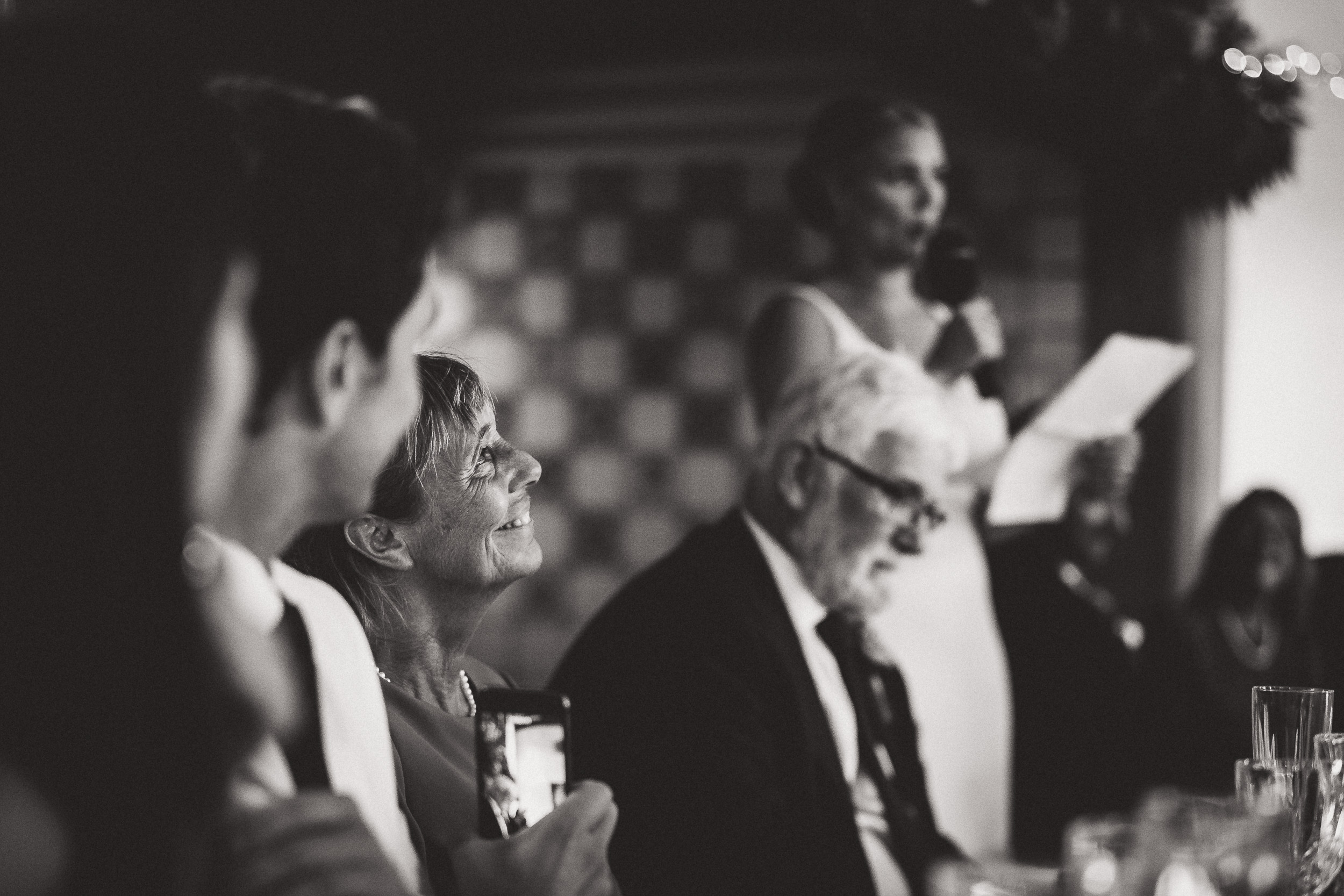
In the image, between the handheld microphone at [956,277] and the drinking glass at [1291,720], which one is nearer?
the drinking glass at [1291,720]

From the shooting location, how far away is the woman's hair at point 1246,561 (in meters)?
3.22

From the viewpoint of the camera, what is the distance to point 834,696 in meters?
1.88

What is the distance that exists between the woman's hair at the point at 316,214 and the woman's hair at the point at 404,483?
589mm

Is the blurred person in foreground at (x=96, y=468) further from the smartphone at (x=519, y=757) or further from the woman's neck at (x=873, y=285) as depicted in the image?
the woman's neck at (x=873, y=285)

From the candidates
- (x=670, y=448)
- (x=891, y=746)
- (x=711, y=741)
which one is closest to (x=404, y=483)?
(x=711, y=741)

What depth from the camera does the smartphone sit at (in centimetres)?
95

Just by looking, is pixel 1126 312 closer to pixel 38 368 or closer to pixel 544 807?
pixel 544 807

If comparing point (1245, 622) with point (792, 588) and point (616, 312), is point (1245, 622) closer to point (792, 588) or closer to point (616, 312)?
point (792, 588)

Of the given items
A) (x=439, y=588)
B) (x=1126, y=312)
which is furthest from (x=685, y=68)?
(x=439, y=588)

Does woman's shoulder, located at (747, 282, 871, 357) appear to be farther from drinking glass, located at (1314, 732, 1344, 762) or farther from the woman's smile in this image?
drinking glass, located at (1314, 732, 1344, 762)

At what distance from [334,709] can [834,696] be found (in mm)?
1206

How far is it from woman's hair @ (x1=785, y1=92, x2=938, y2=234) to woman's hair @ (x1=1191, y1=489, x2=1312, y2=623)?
1259 mm

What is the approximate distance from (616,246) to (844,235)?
6.05ft

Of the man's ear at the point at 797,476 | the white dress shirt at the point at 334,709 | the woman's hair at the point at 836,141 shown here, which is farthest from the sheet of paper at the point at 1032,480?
the white dress shirt at the point at 334,709
